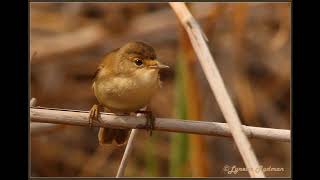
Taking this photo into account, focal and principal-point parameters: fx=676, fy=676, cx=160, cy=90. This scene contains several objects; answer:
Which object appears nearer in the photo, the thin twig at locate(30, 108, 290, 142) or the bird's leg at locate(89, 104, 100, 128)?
the thin twig at locate(30, 108, 290, 142)

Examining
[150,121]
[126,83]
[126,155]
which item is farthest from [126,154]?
[126,83]

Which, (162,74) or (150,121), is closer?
(150,121)

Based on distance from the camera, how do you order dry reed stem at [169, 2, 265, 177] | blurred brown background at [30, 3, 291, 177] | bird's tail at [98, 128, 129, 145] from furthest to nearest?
blurred brown background at [30, 3, 291, 177] < bird's tail at [98, 128, 129, 145] < dry reed stem at [169, 2, 265, 177]

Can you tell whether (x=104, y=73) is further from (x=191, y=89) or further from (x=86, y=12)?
(x=86, y=12)

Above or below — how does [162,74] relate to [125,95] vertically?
above

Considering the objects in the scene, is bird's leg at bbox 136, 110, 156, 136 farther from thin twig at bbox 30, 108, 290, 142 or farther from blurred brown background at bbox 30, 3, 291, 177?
blurred brown background at bbox 30, 3, 291, 177

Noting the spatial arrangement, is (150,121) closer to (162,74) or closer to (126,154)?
(126,154)

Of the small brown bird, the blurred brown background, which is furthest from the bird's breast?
the blurred brown background
